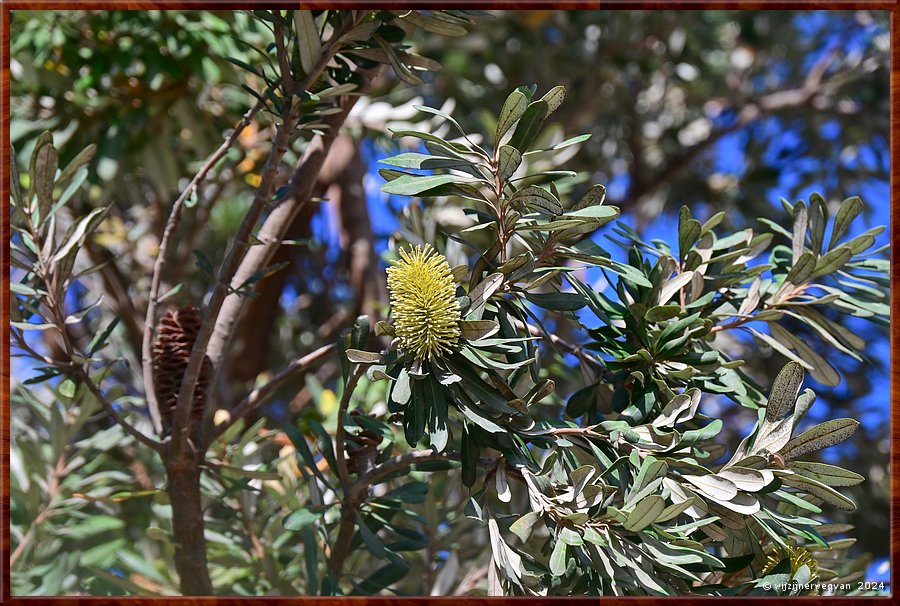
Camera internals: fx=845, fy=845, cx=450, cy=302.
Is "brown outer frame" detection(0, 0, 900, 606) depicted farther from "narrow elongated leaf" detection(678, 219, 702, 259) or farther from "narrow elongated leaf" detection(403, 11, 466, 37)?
"narrow elongated leaf" detection(678, 219, 702, 259)

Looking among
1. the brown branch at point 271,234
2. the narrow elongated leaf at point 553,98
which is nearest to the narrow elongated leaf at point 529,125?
the narrow elongated leaf at point 553,98

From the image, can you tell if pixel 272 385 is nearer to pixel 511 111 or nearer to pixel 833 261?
pixel 511 111

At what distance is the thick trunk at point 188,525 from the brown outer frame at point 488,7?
0.16 metres

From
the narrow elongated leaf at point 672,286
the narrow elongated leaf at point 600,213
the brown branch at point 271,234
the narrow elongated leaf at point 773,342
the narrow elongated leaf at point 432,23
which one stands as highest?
the narrow elongated leaf at point 432,23

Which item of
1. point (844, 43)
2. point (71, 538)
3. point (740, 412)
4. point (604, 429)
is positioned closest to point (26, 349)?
point (604, 429)

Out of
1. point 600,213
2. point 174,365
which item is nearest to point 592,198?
point 600,213

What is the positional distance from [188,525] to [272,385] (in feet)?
0.47

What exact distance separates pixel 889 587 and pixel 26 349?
0.65 metres

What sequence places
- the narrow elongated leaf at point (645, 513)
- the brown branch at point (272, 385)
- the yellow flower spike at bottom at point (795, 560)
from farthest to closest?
the brown branch at point (272, 385) < the yellow flower spike at bottom at point (795, 560) < the narrow elongated leaf at point (645, 513)

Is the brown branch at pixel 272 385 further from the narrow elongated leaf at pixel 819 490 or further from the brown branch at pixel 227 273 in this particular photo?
the narrow elongated leaf at pixel 819 490

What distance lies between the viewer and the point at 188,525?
2.42ft

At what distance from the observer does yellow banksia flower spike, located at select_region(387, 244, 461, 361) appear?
0.54 m

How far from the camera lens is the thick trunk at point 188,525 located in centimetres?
72

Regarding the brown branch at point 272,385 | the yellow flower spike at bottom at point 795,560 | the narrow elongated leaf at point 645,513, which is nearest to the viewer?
the narrow elongated leaf at point 645,513
